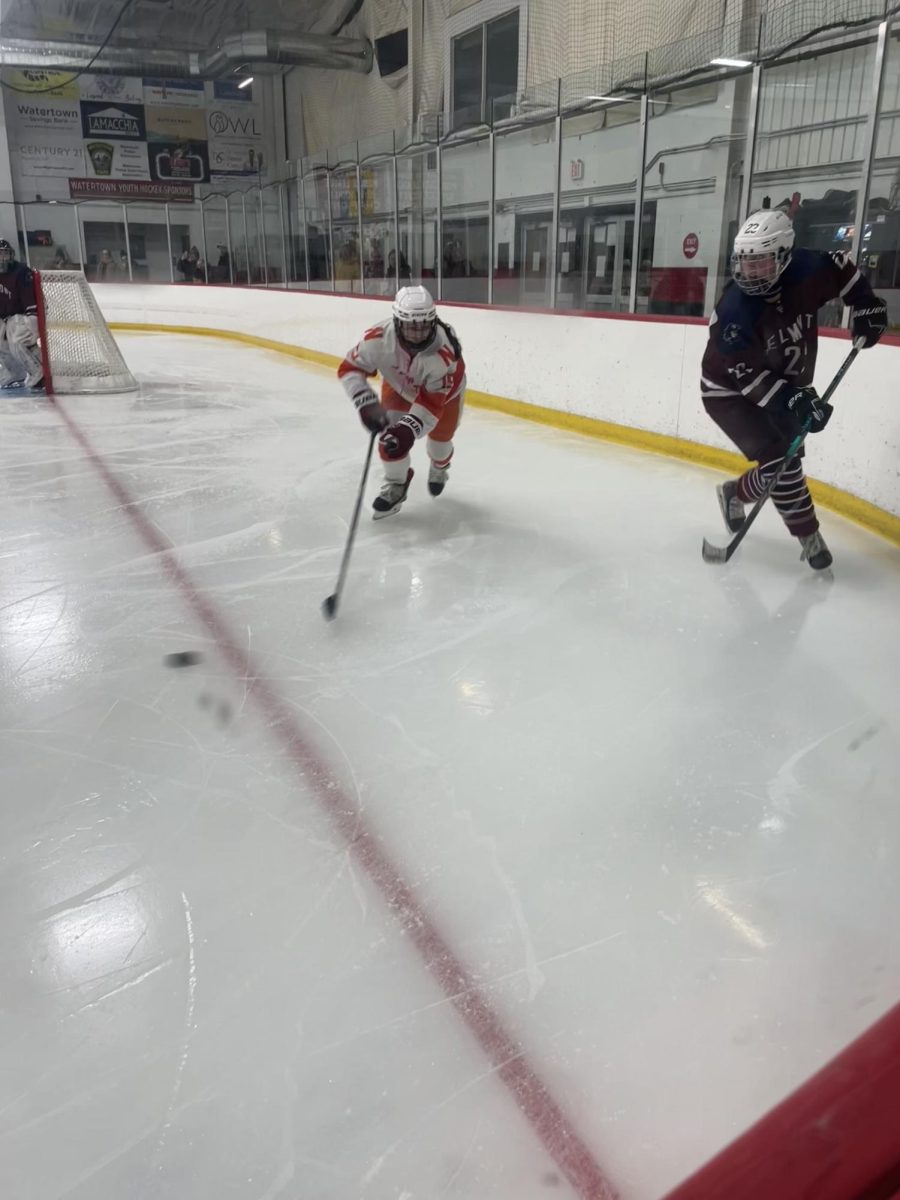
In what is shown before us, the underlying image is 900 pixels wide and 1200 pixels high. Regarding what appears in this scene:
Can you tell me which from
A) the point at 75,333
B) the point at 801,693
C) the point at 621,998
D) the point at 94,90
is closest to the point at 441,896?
the point at 621,998

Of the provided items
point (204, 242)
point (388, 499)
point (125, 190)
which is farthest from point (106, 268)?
point (388, 499)

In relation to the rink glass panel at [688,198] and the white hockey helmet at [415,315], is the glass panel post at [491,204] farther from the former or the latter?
the white hockey helmet at [415,315]

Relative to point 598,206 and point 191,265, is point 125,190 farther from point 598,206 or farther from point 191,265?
point 598,206

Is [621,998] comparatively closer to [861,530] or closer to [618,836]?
[618,836]

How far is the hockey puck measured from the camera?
7.64 ft

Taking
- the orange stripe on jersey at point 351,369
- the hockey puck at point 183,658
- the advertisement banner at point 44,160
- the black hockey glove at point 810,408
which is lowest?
the hockey puck at point 183,658

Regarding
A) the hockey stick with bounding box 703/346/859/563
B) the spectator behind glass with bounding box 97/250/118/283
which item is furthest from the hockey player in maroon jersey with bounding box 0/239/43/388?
the spectator behind glass with bounding box 97/250/118/283

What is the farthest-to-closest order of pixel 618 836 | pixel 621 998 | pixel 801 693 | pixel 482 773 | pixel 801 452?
pixel 801 452, pixel 801 693, pixel 482 773, pixel 618 836, pixel 621 998

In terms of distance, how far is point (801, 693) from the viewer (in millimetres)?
2154

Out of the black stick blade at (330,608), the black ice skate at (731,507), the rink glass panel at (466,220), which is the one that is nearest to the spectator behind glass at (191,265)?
the rink glass panel at (466,220)

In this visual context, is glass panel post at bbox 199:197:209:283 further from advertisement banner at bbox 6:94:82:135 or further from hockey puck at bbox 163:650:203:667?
hockey puck at bbox 163:650:203:667

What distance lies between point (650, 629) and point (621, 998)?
144 cm

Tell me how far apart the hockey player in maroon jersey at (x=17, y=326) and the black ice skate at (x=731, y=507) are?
18.7 feet

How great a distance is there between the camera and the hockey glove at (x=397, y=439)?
3371 mm
